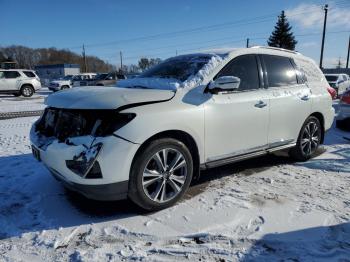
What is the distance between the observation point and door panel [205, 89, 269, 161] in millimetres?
3975

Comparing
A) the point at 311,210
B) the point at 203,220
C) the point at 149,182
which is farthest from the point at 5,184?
the point at 311,210

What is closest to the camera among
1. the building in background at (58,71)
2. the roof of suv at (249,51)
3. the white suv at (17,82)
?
the roof of suv at (249,51)

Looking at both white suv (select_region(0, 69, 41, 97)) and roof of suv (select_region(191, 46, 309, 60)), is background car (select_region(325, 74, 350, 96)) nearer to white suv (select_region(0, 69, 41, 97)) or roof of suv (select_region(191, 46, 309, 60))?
roof of suv (select_region(191, 46, 309, 60))

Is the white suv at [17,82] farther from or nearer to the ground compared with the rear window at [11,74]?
nearer to the ground

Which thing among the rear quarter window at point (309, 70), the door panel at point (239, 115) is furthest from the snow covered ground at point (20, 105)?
the door panel at point (239, 115)

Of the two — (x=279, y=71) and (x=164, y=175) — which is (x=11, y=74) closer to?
(x=279, y=71)

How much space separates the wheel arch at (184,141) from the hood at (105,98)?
37 centimetres

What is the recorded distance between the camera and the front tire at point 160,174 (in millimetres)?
3416

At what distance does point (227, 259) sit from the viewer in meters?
2.79

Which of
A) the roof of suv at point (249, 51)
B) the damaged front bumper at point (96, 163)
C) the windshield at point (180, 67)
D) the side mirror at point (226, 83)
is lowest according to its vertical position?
the damaged front bumper at point (96, 163)

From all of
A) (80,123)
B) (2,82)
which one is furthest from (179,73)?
(2,82)

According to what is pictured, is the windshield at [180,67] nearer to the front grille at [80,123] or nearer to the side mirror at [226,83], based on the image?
the side mirror at [226,83]

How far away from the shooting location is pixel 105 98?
3.41 m

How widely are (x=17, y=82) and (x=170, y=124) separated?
69.4 feet
